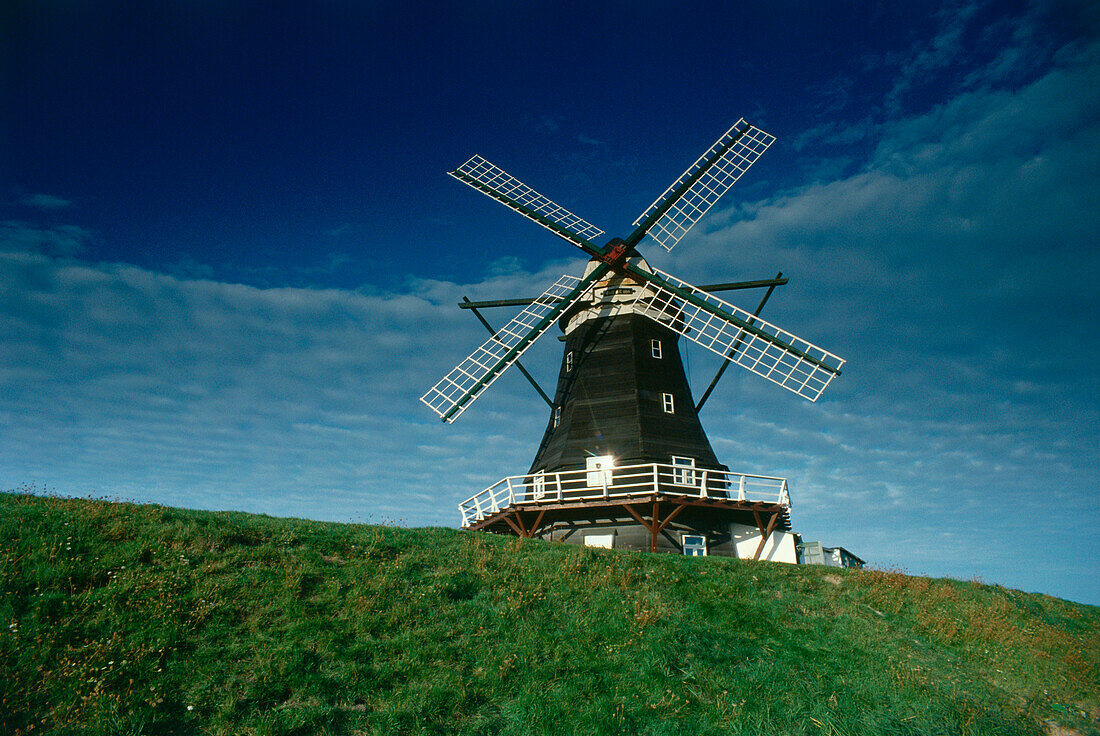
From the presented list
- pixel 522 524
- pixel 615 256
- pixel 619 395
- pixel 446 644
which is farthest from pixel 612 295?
pixel 446 644

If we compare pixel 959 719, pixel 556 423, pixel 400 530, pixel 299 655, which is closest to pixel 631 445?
pixel 556 423

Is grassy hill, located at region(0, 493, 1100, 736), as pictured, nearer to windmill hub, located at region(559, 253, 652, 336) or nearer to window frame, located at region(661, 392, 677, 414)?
window frame, located at region(661, 392, 677, 414)

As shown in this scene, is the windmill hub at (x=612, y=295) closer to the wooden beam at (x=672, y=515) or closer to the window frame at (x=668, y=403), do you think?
the window frame at (x=668, y=403)

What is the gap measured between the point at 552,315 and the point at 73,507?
59.3 feet

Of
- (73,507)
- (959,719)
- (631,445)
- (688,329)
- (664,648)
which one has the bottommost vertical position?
(959,719)

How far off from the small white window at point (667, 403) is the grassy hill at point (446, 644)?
969cm

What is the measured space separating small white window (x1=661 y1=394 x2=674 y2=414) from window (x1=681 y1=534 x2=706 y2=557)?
5.05 m

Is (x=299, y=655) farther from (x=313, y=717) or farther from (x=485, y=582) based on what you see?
(x=485, y=582)

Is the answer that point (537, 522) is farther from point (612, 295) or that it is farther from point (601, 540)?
point (612, 295)

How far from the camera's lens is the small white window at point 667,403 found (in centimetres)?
2453

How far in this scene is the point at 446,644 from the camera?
33.4 ft

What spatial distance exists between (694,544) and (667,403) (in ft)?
18.7

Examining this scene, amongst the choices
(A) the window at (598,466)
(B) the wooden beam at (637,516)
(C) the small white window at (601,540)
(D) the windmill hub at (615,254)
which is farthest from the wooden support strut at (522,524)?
(D) the windmill hub at (615,254)

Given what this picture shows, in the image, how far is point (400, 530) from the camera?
16.5m
